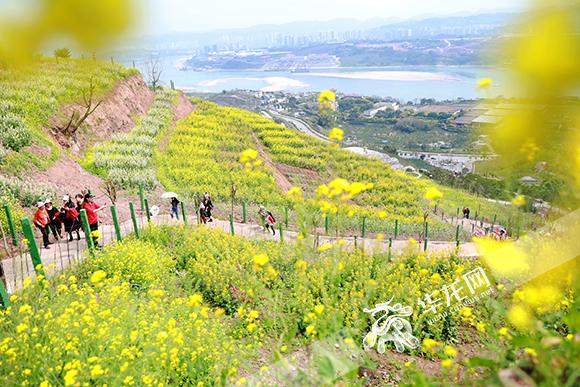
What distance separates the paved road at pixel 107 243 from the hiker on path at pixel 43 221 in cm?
21

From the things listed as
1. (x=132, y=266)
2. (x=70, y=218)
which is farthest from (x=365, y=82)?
(x=132, y=266)

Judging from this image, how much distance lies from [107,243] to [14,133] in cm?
768

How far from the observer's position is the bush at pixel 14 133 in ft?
43.8

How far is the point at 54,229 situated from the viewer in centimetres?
878

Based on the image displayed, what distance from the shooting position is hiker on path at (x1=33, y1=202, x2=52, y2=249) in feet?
28.1

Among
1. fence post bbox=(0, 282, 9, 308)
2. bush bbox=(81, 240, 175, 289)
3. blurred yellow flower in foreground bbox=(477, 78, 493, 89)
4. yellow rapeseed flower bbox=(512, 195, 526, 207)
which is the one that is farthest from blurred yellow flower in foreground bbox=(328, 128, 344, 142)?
bush bbox=(81, 240, 175, 289)

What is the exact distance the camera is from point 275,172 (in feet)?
80.2

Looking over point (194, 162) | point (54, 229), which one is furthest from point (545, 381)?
point (194, 162)

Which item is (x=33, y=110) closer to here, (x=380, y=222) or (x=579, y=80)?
(x=380, y=222)

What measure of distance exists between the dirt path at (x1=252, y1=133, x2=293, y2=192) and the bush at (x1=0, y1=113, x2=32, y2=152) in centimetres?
1167

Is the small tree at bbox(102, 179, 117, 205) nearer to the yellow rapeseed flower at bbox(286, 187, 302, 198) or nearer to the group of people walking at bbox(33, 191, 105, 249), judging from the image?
the group of people walking at bbox(33, 191, 105, 249)

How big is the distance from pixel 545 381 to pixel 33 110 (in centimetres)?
1948

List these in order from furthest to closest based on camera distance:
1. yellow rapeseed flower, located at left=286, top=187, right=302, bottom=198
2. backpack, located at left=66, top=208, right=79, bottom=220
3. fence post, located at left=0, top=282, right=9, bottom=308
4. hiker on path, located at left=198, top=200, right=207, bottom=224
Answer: hiker on path, located at left=198, top=200, right=207, bottom=224 → backpack, located at left=66, top=208, right=79, bottom=220 → fence post, located at left=0, top=282, right=9, bottom=308 → yellow rapeseed flower, located at left=286, top=187, right=302, bottom=198

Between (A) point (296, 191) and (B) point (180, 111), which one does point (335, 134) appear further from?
(B) point (180, 111)
